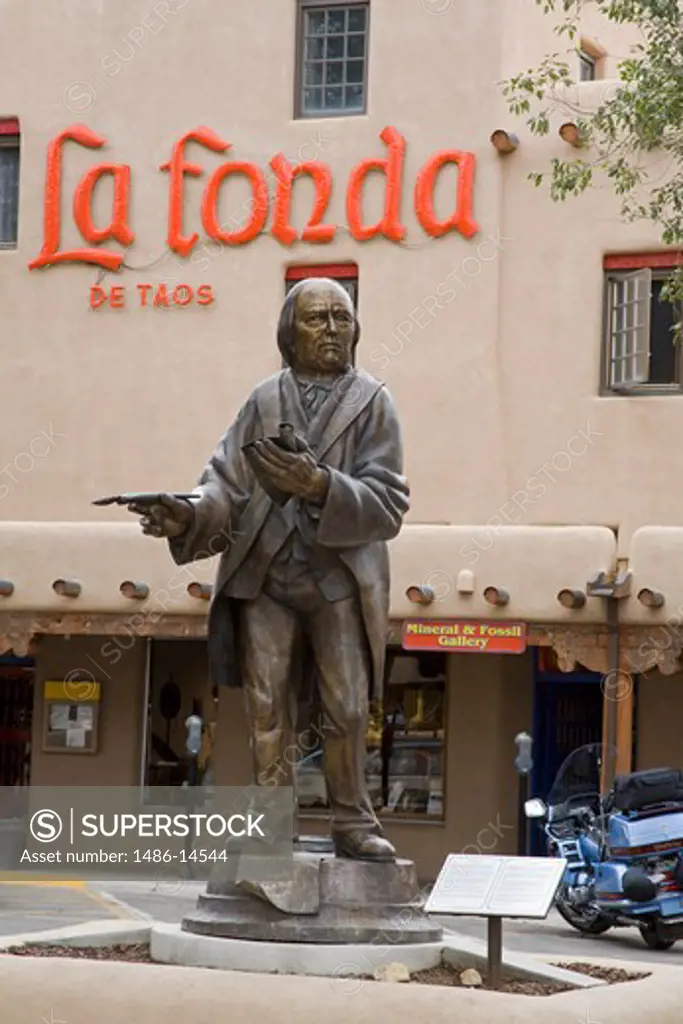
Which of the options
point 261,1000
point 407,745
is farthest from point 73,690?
point 261,1000

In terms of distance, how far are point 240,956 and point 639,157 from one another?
14348 millimetres

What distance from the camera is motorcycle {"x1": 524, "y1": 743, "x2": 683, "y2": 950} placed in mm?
16609

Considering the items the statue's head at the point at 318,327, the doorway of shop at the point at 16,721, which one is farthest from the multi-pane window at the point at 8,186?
the statue's head at the point at 318,327

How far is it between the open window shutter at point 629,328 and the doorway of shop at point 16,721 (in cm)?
778

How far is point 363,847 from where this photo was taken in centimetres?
795

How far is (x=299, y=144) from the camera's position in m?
23.0

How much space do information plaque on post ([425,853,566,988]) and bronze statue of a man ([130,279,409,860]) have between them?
13.5 inches

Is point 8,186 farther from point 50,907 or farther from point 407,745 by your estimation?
point 50,907

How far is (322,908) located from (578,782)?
456 inches

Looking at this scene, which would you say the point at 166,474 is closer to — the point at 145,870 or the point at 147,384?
the point at 147,384

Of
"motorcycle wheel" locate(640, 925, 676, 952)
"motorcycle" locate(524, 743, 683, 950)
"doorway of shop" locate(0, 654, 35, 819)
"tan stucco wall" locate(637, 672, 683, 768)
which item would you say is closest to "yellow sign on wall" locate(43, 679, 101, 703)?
"doorway of shop" locate(0, 654, 35, 819)

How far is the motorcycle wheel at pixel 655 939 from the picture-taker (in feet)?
54.8

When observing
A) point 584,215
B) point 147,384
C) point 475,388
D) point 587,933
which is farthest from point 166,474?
point 587,933

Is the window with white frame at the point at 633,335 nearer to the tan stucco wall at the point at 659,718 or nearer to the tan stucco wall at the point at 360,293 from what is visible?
the tan stucco wall at the point at 360,293
